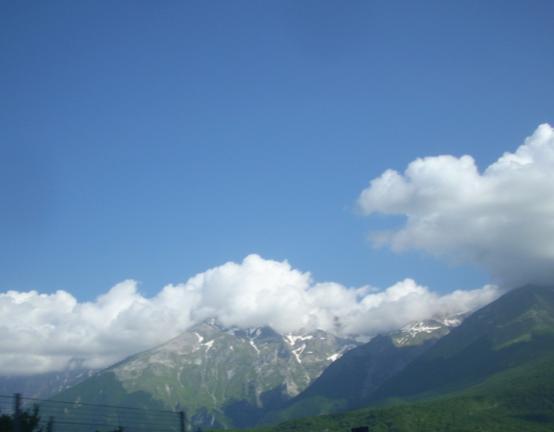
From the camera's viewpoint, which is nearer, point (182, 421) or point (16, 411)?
point (16, 411)

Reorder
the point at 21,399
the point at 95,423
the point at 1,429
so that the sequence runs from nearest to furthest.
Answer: the point at 21,399 → the point at 95,423 → the point at 1,429

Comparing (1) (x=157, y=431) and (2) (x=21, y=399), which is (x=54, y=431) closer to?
(2) (x=21, y=399)

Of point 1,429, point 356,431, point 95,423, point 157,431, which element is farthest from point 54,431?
point 356,431

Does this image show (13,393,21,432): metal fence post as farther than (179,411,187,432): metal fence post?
No

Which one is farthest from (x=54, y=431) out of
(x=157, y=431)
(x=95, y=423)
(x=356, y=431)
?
(x=356, y=431)

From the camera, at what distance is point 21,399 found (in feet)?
88.7

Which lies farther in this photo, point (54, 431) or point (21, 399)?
point (54, 431)

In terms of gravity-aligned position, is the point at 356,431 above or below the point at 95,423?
below

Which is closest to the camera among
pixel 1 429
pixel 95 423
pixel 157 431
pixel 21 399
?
pixel 21 399

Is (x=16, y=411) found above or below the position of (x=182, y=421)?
above

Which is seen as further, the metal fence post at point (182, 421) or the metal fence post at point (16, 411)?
the metal fence post at point (182, 421)

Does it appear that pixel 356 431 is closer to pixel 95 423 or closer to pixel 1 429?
pixel 95 423

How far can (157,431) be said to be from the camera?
34688 mm

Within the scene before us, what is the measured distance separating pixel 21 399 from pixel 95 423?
4323 millimetres
